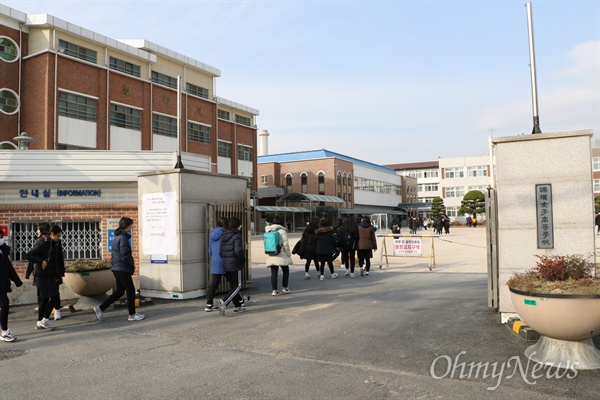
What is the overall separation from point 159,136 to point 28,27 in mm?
11381

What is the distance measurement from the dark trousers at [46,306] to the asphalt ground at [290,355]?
29 centimetres

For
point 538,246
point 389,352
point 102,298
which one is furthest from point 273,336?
point 102,298

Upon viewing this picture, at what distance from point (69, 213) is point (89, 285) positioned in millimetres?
2604

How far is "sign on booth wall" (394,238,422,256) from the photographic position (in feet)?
50.5

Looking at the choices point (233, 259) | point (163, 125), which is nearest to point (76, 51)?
point (163, 125)

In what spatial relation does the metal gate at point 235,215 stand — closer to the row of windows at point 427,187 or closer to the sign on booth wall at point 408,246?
the sign on booth wall at point 408,246

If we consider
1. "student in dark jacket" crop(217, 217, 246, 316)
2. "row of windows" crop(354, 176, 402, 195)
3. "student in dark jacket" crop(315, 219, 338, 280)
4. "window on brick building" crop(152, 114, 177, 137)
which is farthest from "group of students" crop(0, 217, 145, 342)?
"row of windows" crop(354, 176, 402, 195)

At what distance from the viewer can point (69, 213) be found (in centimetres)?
1086

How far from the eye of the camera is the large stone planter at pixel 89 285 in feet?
29.5

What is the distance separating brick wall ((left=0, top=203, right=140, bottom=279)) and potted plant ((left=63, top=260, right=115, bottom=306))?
1667 millimetres

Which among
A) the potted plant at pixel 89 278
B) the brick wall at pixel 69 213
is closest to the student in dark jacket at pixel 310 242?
the brick wall at pixel 69 213

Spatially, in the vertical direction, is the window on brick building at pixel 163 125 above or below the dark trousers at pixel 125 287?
above

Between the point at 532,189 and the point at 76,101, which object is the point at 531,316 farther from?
the point at 76,101

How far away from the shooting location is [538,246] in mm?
6664
